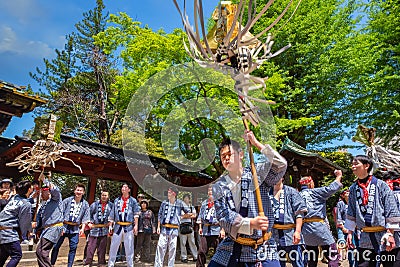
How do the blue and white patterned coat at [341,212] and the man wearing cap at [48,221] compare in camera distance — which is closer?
the man wearing cap at [48,221]

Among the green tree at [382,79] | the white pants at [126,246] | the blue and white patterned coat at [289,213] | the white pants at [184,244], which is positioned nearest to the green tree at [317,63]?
the green tree at [382,79]

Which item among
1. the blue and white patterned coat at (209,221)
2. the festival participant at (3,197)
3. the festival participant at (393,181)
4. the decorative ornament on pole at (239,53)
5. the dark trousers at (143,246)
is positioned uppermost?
the decorative ornament on pole at (239,53)

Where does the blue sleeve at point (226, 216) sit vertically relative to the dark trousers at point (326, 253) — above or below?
above

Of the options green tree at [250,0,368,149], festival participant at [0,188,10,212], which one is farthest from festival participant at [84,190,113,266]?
green tree at [250,0,368,149]

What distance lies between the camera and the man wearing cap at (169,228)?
28.4ft

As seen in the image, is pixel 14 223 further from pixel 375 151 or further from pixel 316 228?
pixel 375 151

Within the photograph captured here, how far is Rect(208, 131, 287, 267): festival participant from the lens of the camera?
2.78 m

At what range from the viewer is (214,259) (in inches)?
116

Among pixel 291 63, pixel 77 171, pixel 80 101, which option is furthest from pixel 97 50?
pixel 291 63

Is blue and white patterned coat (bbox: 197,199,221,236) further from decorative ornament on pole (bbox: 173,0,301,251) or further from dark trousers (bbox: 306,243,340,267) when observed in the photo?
decorative ornament on pole (bbox: 173,0,301,251)

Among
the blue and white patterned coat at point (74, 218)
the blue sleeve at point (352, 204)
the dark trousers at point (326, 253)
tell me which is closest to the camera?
the blue sleeve at point (352, 204)

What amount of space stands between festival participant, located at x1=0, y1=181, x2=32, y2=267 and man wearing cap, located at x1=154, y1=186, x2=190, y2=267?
3325mm

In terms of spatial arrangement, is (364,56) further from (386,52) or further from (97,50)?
(97,50)

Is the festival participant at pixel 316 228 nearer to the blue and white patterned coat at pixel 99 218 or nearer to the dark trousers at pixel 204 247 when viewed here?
the dark trousers at pixel 204 247
